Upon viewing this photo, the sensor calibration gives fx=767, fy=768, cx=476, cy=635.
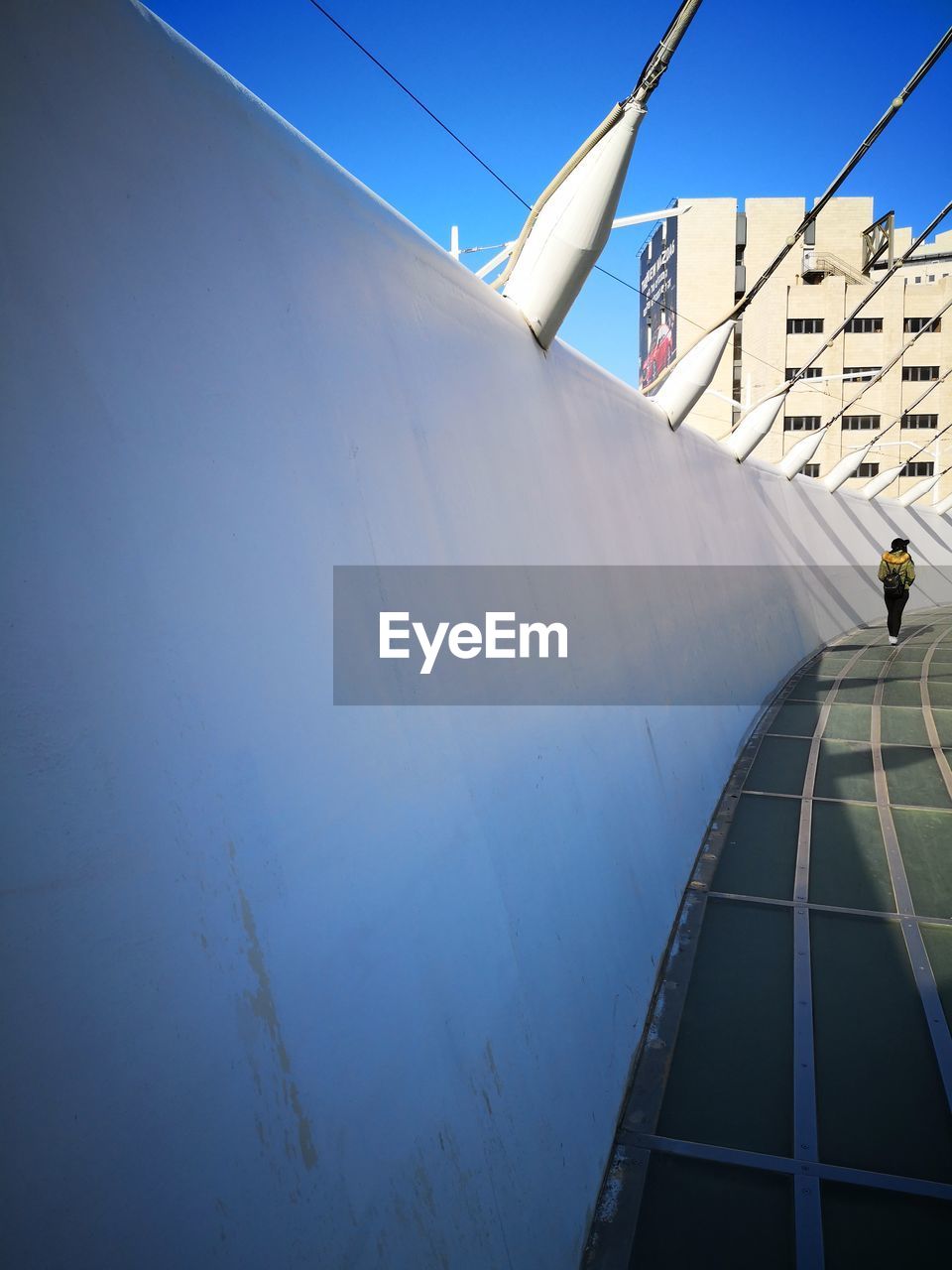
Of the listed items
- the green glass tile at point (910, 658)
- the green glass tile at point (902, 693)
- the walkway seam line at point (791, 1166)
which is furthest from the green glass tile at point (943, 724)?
the walkway seam line at point (791, 1166)

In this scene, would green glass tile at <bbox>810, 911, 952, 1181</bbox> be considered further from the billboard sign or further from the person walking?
the billboard sign

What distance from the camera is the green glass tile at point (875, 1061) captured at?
2734mm

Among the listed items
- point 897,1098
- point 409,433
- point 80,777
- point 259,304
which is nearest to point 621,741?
point 897,1098

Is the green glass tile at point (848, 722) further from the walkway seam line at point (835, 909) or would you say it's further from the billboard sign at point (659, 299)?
the billboard sign at point (659, 299)

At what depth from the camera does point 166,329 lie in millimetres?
1630

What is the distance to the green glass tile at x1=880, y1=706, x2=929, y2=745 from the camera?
739 centimetres

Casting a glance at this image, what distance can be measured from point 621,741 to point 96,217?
3339mm

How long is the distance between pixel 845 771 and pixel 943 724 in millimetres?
2026

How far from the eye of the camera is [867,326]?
4316 centimetres

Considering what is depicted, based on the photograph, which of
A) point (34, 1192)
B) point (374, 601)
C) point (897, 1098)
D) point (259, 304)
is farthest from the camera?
point (897, 1098)

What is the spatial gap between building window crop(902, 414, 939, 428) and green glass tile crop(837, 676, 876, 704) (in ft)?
129

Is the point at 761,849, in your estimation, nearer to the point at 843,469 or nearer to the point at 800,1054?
the point at 800,1054

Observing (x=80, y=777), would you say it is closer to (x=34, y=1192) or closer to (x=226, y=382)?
(x=34, y=1192)

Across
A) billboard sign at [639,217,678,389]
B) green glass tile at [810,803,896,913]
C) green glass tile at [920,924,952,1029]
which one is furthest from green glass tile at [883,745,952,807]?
billboard sign at [639,217,678,389]
